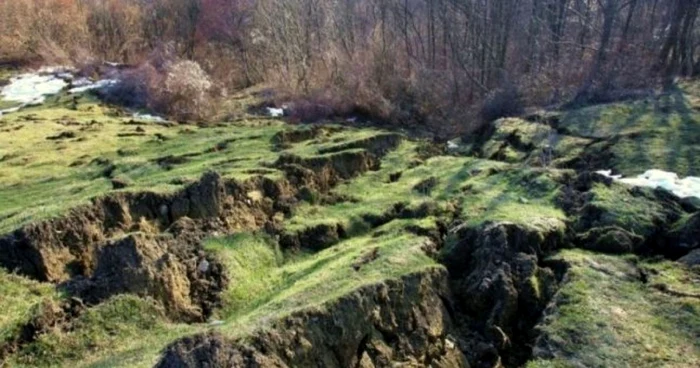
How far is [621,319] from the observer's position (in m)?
5.87

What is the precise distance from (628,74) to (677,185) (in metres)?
10.7

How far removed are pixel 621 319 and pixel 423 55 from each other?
19.2 metres

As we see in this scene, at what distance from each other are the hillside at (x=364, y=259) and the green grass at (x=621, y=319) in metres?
0.02

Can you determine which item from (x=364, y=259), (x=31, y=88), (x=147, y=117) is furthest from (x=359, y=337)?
(x=31, y=88)

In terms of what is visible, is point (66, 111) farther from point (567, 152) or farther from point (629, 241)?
point (629, 241)

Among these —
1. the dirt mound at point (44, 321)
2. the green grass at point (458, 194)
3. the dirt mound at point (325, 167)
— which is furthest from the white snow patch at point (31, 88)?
the dirt mound at point (44, 321)

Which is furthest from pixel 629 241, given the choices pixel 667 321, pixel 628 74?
pixel 628 74

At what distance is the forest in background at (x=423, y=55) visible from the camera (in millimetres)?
18688

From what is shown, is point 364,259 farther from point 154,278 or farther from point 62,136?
point 62,136

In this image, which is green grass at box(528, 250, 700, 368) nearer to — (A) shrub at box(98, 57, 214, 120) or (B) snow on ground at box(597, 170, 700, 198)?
(B) snow on ground at box(597, 170, 700, 198)

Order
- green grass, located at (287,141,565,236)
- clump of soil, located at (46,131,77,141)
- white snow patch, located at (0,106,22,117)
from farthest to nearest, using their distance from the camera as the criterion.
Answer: white snow patch, located at (0,106,22,117) → clump of soil, located at (46,131,77,141) → green grass, located at (287,141,565,236)

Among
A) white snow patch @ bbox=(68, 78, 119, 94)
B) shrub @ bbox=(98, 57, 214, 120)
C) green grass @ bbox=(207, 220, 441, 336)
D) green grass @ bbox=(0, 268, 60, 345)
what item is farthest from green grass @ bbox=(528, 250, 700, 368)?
white snow patch @ bbox=(68, 78, 119, 94)

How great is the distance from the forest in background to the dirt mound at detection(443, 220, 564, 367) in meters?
9.40

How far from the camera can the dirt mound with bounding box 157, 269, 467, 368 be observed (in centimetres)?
517
